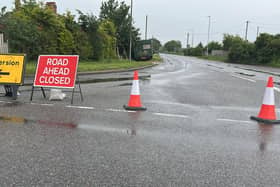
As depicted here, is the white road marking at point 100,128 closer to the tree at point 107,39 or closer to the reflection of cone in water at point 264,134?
the reflection of cone in water at point 264,134

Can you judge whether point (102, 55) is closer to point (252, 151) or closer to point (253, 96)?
point (253, 96)

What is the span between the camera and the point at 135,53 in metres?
32.8

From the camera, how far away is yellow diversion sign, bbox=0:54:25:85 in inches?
279

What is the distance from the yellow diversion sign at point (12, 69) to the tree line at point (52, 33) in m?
7.50

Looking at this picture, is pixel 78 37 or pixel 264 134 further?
pixel 78 37

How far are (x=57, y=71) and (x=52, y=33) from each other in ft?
45.2

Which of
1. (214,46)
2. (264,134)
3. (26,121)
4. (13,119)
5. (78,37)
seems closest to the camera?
(264,134)

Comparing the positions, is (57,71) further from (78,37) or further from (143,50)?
(143,50)

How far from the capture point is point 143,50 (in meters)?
32.6

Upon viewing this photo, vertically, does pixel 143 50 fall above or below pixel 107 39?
below

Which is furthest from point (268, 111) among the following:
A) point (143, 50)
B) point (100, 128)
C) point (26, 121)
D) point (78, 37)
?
point (143, 50)

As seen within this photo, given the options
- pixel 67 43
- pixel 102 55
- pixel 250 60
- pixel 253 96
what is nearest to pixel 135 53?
pixel 102 55

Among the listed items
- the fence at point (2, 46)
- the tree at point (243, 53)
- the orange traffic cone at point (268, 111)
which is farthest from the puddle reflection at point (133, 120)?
the tree at point (243, 53)

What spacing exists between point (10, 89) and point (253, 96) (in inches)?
328
